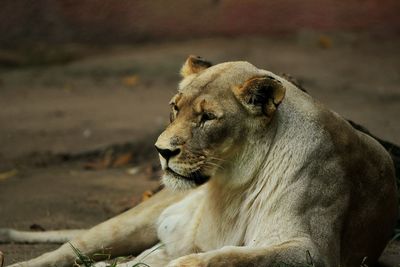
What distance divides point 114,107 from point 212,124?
6041 mm

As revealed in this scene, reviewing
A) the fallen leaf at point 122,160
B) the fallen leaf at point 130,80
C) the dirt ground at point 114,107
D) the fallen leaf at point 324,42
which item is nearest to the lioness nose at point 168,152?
the dirt ground at point 114,107

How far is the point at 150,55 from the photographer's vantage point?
12008mm

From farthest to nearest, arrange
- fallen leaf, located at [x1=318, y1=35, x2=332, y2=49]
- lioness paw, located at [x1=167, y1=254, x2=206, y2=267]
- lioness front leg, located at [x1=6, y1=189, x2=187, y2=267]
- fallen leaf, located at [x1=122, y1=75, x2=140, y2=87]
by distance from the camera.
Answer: fallen leaf, located at [x1=318, y1=35, x2=332, y2=49] < fallen leaf, located at [x1=122, y1=75, x2=140, y2=87] < lioness front leg, located at [x1=6, y1=189, x2=187, y2=267] < lioness paw, located at [x1=167, y1=254, x2=206, y2=267]

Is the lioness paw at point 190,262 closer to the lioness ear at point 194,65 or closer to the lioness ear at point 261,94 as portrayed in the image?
the lioness ear at point 261,94

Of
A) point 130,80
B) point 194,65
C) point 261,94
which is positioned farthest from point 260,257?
point 130,80

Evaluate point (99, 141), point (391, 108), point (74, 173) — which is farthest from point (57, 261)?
point (391, 108)

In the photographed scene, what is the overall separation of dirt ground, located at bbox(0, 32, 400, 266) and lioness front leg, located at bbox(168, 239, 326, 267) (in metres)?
Result: 1.12

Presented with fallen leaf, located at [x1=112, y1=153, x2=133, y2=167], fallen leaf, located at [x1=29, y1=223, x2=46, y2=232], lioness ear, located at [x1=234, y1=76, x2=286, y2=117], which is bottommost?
fallen leaf, located at [x1=112, y1=153, x2=133, y2=167]

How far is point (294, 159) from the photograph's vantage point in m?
4.36

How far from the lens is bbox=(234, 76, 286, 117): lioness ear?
13.9 feet

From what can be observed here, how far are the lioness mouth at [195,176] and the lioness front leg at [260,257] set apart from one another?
418 mm

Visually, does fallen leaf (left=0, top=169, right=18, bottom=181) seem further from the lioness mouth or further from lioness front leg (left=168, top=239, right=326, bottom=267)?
lioness front leg (left=168, top=239, right=326, bottom=267)

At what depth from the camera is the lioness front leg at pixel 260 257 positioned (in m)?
3.90

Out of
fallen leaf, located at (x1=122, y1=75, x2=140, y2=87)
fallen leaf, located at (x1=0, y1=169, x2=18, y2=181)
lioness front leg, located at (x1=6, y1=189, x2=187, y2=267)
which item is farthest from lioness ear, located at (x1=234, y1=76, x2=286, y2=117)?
fallen leaf, located at (x1=122, y1=75, x2=140, y2=87)
